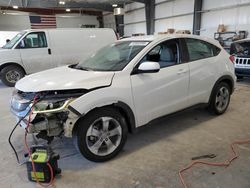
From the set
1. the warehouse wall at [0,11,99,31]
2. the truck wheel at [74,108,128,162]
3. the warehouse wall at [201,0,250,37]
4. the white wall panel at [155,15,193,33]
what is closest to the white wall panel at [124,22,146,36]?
the white wall panel at [155,15,193,33]

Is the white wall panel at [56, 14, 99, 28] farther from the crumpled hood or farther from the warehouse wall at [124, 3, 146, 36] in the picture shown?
the crumpled hood

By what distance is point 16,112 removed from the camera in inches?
105

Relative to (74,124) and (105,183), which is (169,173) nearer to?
(105,183)

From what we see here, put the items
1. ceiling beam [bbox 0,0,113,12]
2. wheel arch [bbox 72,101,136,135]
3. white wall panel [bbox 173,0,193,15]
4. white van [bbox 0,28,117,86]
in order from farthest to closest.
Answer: ceiling beam [bbox 0,0,113,12]
white wall panel [bbox 173,0,193,15]
white van [bbox 0,28,117,86]
wheel arch [bbox 72,101,136,135]

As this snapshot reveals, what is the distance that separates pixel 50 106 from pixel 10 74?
581cm

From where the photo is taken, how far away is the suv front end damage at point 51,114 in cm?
236

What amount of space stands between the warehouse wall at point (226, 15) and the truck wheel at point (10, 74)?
29.7 ft

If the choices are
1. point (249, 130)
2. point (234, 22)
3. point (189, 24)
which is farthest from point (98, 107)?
point (189, 24)

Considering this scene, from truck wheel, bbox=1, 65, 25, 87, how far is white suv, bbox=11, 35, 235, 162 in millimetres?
4892

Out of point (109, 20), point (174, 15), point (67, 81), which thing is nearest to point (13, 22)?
point (109, 20)

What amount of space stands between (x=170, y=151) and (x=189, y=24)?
11201 mm

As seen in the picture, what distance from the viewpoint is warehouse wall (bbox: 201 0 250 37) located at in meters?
9.75

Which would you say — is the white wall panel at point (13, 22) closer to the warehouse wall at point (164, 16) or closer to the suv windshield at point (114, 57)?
the warehouse wall at point (164, 16)

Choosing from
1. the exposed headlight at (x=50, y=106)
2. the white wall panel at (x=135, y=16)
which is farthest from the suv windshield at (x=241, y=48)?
the white wall panel at (x=135, y=16)
